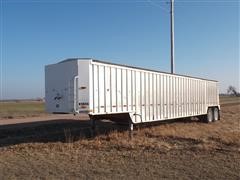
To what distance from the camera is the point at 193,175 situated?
7.34 meters

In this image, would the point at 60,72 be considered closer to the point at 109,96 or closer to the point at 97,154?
the point at 109,96

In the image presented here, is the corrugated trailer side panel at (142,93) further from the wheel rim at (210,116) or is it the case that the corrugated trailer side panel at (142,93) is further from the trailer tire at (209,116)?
the wheel rim at (210,116)

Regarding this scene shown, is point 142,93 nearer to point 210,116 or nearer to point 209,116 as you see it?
point 209,116

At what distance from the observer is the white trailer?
1162 cm

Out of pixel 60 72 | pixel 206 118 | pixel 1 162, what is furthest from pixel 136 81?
pixel 206 118

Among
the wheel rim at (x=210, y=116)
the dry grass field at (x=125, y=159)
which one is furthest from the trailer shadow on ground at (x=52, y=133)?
the dry grass field at (x=125, y=159)

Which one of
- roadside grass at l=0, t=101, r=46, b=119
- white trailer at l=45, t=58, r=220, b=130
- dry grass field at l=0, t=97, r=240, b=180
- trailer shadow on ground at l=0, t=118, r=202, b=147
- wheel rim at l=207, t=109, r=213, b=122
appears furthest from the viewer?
roadside grass at l=0, t=101, r=46, b=119

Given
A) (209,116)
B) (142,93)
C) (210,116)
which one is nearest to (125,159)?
(142,93)

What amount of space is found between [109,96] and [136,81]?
2.12 metres

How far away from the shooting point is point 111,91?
41.7 feet

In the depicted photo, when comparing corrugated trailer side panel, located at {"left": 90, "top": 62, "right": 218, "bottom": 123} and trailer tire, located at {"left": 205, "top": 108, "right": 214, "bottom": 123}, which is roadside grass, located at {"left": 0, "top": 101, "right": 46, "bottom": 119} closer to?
corrugated trailer side panel, located at {"left": 90, "top": 62, "right": 218, "bottom": 123}

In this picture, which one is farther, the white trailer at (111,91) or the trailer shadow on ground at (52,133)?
the trailer shadow on ground at (52,133)

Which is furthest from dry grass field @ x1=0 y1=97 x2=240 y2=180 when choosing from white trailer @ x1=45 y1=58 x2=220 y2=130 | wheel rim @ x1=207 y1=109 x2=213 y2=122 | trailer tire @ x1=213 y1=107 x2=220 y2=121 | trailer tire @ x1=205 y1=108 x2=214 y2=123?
trailer tire @ x1=213 y1=107 x2=220 y2=121

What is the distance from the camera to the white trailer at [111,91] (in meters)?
11.6
